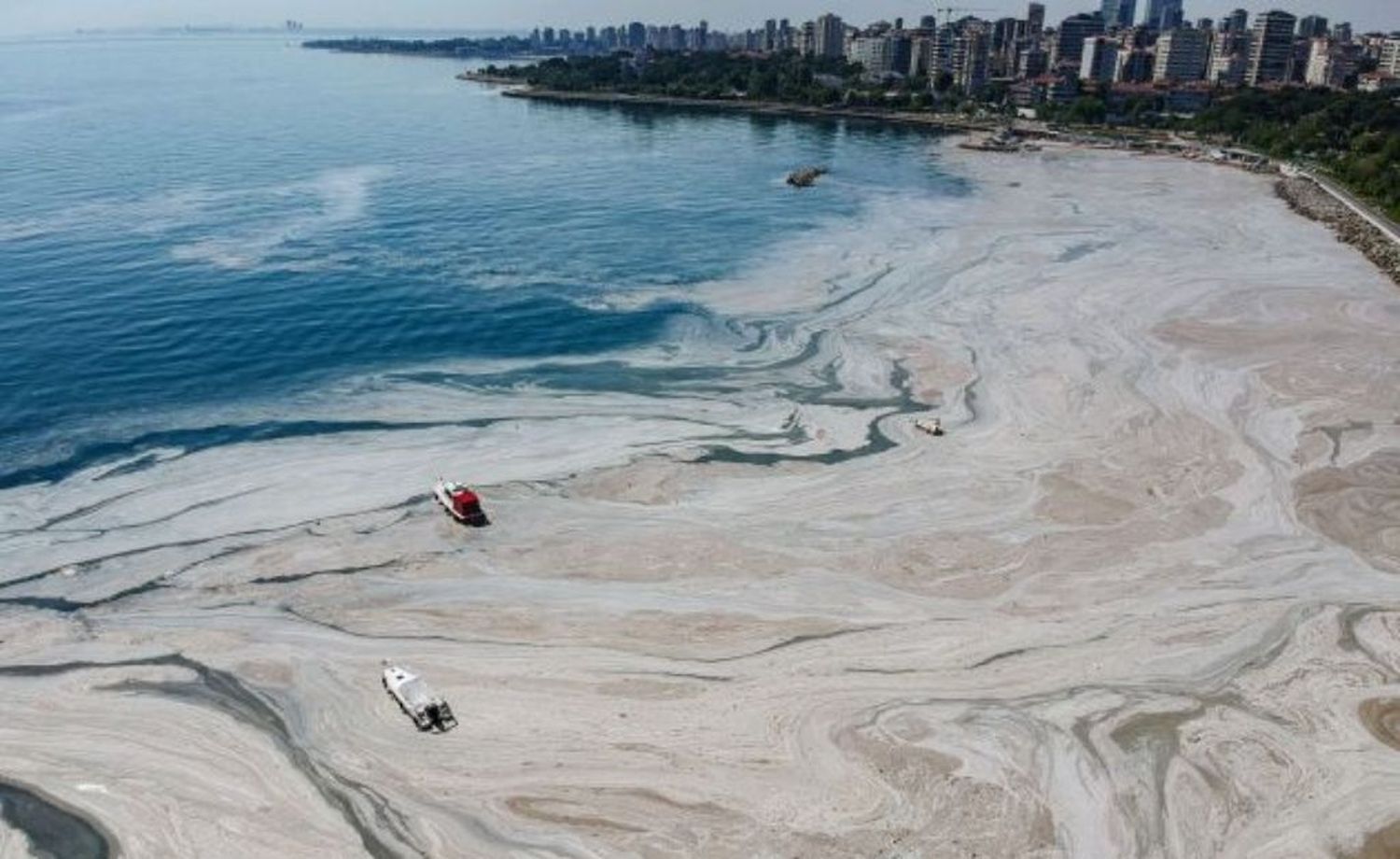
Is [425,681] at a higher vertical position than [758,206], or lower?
lower

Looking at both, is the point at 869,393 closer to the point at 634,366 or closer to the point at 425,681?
the point at 634,366

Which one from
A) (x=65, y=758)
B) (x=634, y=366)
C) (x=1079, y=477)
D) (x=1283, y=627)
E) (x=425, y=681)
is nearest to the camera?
(x=65, y=758)

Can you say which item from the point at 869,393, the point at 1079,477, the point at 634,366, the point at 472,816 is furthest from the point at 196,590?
the point at 1079,477

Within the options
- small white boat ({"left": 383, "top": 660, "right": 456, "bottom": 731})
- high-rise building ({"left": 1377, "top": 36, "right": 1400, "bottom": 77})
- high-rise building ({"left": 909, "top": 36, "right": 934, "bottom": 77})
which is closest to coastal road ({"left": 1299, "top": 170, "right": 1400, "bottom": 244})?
small white boat ({"left": 383, "top": 660, "right": 456, "bottom": 731})

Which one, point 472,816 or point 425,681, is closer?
point 472,816

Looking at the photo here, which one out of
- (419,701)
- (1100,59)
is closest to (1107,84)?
(1100,59)

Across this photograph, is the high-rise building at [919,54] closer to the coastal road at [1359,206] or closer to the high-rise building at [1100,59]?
the high-rise building at [1100,59]
